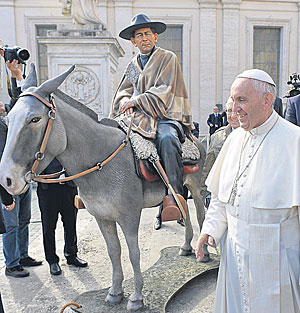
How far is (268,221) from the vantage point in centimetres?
184

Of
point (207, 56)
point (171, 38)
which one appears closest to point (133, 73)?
point (207, 56)

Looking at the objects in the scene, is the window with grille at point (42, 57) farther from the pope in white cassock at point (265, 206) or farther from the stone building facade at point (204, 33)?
the pope in white cassock at point (265, 206)

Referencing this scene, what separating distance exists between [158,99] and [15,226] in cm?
239

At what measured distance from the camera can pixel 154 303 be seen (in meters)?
3.06

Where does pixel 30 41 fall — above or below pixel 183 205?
above

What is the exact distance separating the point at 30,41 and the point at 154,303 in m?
16.3

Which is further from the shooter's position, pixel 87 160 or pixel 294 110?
pixel 294 110

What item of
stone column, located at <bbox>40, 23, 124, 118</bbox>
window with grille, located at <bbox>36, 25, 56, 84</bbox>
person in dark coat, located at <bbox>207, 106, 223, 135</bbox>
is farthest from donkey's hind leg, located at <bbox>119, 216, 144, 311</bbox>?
window with grille, located at <bbox>36, 25, 56, 84</bbox>

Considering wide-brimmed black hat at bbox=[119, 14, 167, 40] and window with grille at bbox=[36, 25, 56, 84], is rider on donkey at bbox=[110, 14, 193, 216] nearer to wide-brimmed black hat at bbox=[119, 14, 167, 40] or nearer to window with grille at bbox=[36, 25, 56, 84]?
wide-brimmed black hat at bbox=[119, 14, 167, 40]

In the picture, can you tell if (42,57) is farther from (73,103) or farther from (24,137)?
(24,137)

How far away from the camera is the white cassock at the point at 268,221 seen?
71.1 inches

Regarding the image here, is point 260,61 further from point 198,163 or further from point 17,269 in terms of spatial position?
point 17,269

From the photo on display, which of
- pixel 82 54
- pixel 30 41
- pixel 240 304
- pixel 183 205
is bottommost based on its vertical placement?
pixel 240 304

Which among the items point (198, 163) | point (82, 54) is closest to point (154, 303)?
point (198, 163)
